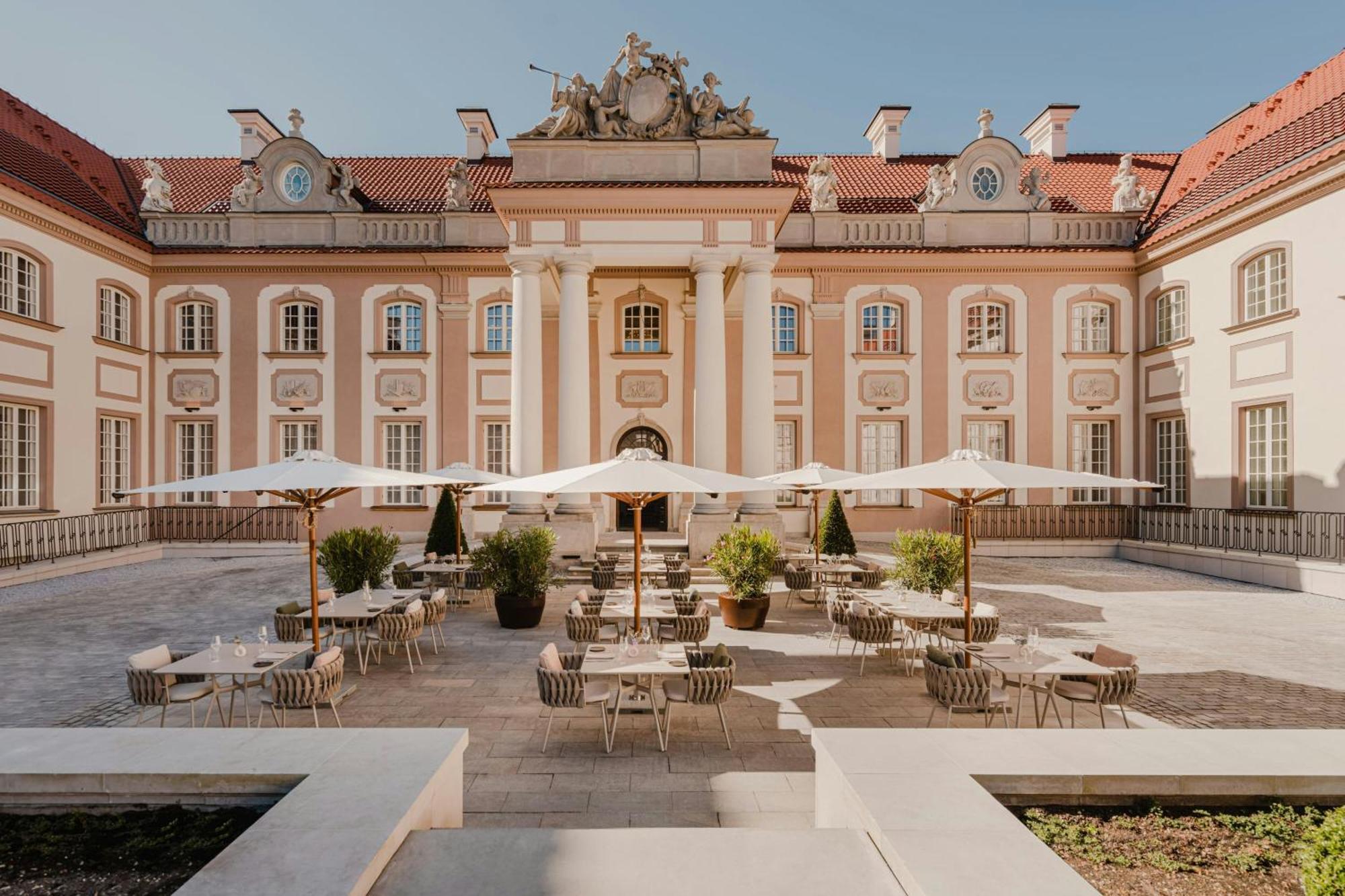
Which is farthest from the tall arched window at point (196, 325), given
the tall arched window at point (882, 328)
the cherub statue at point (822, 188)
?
the tall arched window at point (882, 328)

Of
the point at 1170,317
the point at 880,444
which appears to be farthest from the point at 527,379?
the point at 1170,317

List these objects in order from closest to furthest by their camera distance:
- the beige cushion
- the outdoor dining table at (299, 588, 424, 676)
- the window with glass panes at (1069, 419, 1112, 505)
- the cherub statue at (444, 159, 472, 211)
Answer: the beige cushion < the outdoor dining table at (299, 588, 424, 676) < the cherub statue at (444, 159, 472, 211) < the window with glass panes at (1069, 419, 1112, 505)

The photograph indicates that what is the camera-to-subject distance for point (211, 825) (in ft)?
12.1

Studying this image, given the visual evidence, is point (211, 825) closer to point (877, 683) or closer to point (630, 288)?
point (877, 683)

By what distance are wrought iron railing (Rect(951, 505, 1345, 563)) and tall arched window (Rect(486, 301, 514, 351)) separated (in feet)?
→ 43.1

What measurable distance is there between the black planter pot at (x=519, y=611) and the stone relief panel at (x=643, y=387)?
36.1ft

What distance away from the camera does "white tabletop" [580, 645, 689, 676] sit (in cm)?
595

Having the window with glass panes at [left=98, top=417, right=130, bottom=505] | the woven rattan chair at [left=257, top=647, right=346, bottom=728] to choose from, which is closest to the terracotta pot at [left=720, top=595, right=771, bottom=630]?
the woven rattan chair at [left=257, top=647, right=346, bottom=728]

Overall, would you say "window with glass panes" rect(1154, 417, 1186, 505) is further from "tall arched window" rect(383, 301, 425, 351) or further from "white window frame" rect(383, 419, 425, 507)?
"tall arched window" rect(383, 301, 425, 351)

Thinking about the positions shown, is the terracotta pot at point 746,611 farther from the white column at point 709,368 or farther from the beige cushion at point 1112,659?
the white column at point 709,368

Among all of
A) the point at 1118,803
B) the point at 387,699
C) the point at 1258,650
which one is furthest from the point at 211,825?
the point at 1258,650

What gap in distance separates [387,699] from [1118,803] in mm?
6175

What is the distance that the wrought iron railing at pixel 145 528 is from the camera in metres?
15.5

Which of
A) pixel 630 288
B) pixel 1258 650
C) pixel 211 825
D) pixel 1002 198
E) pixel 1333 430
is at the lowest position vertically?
pixel 1258 650
